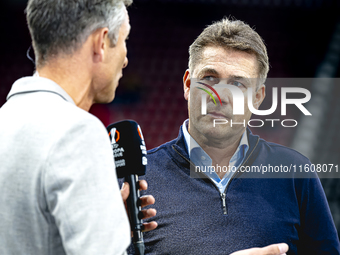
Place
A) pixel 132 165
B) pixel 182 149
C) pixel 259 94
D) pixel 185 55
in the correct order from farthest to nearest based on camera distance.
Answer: pixel 185 55 < pixel 259 94 < pixel 182 149 < pixel 132 165

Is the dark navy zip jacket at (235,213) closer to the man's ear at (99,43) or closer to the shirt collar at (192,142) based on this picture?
the shirt collar at (192,142)

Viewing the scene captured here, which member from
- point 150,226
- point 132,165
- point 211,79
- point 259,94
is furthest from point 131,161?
point 259,94

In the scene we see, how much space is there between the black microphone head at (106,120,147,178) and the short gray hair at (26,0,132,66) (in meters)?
0.23

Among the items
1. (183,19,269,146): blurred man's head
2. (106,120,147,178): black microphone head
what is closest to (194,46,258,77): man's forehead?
(183,19,269,146): blurred man's head

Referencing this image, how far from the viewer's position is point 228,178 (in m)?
1.09

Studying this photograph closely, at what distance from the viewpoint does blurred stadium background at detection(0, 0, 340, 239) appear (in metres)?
3.15

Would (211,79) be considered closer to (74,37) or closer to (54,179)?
(74,37)

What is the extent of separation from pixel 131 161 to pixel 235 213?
404 mm

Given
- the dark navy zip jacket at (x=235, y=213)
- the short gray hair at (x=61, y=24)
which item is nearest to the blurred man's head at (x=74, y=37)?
the short gray hair at (x=61, y=24)

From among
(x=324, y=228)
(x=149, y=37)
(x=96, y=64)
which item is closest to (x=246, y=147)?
(x=324, y=228)

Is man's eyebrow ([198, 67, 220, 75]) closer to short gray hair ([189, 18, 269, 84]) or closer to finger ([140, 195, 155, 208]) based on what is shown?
short gray hair ([189, 18, 269, 84])

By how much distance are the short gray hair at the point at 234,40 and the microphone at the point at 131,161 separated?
0.54 m

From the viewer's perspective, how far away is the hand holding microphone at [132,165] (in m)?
0.73

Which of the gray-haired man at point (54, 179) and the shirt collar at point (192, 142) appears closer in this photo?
the gray-haired man at point (54, 179)
